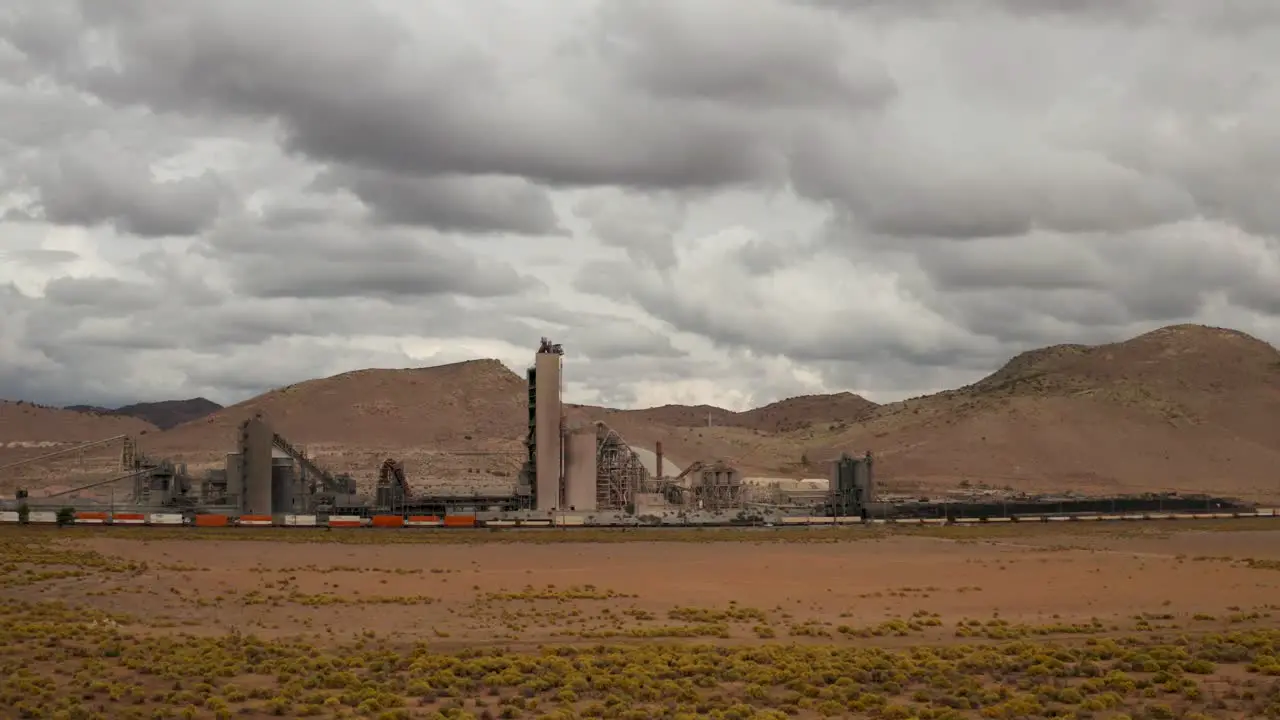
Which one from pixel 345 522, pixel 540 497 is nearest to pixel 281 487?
pixel 345 522

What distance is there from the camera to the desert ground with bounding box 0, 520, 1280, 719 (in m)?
27.8

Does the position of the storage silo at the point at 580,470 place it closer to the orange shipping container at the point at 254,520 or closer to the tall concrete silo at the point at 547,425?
the tall concrete silo at the point at 547,425

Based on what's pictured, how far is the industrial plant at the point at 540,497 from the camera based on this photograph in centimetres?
9656

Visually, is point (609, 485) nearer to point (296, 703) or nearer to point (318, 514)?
point (318, 514)

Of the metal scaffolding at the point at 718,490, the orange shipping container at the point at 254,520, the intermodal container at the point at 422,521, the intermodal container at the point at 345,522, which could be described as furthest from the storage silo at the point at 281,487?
the metal scaffolding at the point at 718,490

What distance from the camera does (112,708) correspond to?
26.6 m

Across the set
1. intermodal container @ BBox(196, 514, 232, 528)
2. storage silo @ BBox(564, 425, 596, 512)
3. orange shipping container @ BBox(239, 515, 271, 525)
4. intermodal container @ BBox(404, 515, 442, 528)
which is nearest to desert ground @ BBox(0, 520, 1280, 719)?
intermodal container @ BBox(196, 514, 232, 528)

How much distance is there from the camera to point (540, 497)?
A: 98.1 metres

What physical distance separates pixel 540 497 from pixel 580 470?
3.86 meters

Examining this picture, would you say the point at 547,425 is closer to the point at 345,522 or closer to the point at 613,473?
the point at 613,473

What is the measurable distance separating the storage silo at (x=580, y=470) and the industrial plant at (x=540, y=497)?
0.08 m

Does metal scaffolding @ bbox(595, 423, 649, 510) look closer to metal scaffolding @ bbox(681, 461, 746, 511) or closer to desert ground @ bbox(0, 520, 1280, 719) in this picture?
metal scaffolding @ bbox(681, 461, 746, 511)

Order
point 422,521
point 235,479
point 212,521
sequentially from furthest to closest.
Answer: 1. point 235,479
2. point 422,521
3. point 212,521

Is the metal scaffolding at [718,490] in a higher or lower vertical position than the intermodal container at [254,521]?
higher
